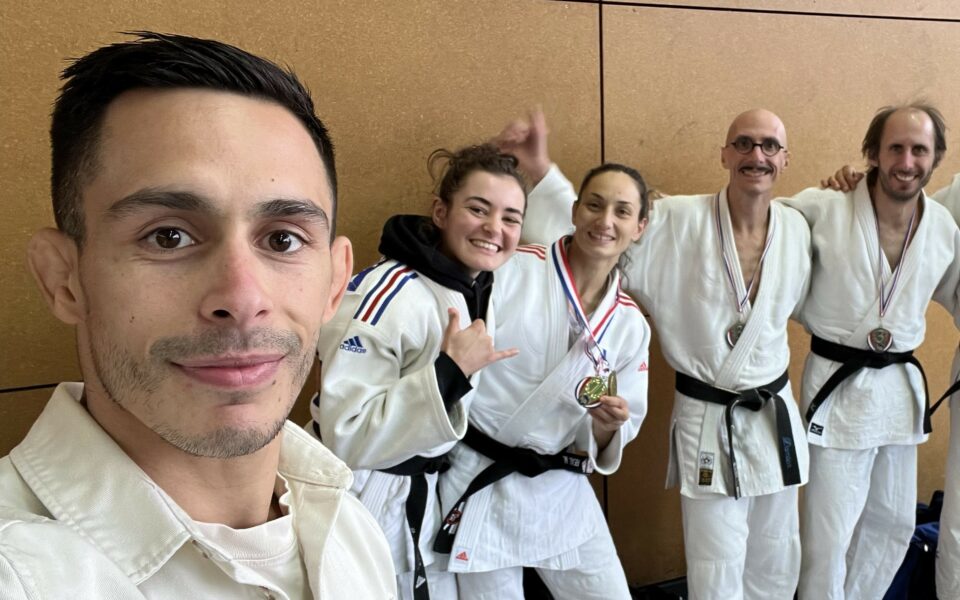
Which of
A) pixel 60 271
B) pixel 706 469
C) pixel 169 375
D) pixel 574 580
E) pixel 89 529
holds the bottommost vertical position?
pixel 574 580

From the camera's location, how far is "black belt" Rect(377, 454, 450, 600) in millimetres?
2119

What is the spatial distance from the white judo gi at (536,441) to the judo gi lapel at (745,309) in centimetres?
53

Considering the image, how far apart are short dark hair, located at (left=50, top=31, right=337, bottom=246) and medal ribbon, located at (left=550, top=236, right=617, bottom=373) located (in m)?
1.56

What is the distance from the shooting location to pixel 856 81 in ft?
11.5

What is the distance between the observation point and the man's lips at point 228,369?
736mm

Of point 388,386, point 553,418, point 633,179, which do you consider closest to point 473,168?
point 633,179

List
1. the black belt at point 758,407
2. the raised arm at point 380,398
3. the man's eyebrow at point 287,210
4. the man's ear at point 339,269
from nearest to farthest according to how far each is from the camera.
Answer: the man's eyebrow at point 287,210
the man's ear at point 339,269
the raised arm at point 380,398
the black belt at point 758,407

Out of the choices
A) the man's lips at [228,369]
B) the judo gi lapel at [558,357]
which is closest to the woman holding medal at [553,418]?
the judo gi lapel at [558,357]

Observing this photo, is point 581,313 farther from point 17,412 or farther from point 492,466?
point 17,412

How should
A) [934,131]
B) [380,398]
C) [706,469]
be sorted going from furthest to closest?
[934,131] < [706,469] < [380,398]

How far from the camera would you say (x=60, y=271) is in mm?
806

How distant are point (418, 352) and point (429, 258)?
271 mm

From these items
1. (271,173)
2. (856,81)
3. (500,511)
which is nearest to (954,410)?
(856,81)

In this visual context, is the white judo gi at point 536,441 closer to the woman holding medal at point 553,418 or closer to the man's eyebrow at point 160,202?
the woman holding medal at point 553,418
